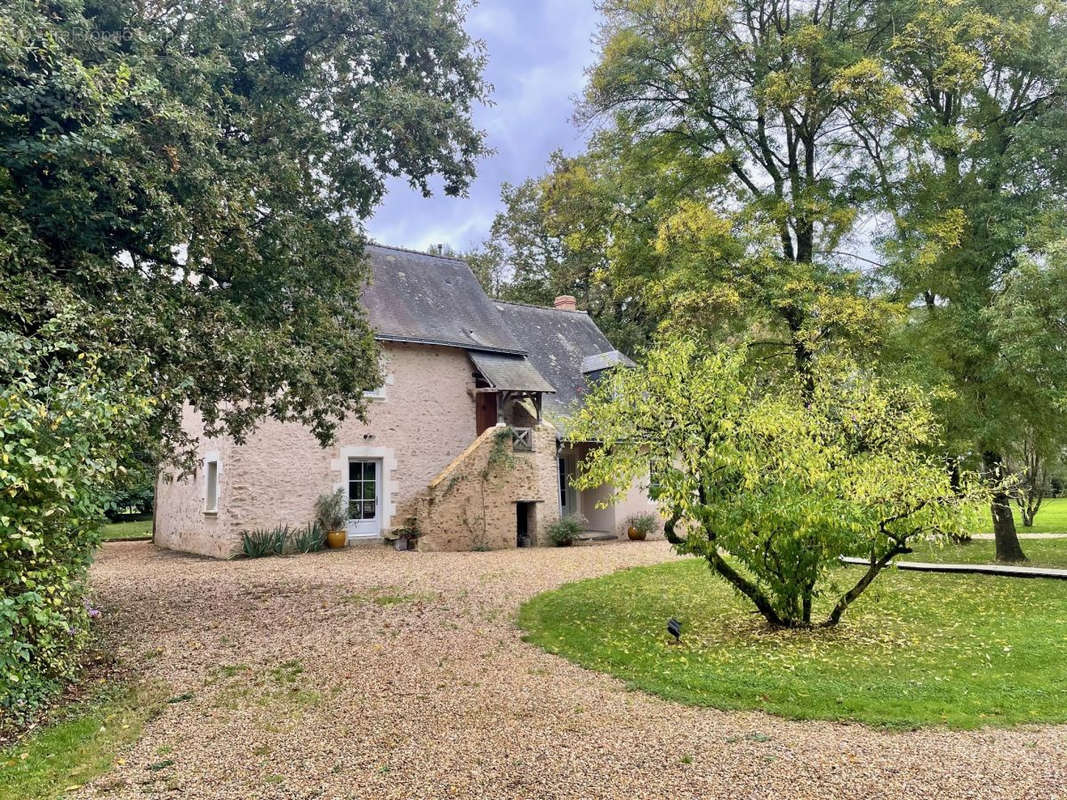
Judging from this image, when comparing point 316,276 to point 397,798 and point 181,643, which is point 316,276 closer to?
point 181,643

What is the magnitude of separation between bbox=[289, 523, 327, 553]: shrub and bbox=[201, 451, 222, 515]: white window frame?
1.64m

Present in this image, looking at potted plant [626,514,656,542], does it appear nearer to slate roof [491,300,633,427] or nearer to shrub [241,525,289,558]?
slate roof [491,300,633,427]

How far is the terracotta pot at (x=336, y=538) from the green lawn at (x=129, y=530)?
836cm

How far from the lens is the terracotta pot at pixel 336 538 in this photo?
1412cm

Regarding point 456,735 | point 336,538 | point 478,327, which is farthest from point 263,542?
point 456,735

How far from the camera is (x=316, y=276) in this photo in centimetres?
871

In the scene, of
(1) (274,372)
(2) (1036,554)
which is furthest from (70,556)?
(2) (1036,554)

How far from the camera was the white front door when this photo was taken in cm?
1487

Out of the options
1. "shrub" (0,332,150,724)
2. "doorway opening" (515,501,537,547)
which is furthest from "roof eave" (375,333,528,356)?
"shrub" (0,332,150,724)

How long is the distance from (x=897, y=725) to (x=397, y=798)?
3233 mm

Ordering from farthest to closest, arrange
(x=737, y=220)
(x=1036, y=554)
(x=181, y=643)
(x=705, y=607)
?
(x=1036, y=554), (x=737, y=220), (x=705, y=607), (x=181, y=643)

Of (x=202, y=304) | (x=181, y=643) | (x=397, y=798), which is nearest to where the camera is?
(x=397, y=798)

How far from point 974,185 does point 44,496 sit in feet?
46.9

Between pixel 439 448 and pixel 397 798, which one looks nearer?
pixel 397 798
